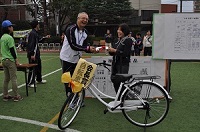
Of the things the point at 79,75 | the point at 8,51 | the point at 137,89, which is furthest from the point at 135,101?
the point at 8,51

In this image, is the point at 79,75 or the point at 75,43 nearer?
the point at 79,75

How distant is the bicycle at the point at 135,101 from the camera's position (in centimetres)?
433

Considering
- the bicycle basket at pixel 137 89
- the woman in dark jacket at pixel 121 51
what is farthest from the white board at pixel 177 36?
the bicycle basket at pixel 137 89

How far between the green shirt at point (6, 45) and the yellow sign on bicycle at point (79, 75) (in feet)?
6.93

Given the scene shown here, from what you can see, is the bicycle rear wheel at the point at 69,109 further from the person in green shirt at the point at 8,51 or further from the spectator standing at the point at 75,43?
the person in green shirt at the point at 8,51

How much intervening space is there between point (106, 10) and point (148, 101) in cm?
3364

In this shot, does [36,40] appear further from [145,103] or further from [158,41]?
[145,103]

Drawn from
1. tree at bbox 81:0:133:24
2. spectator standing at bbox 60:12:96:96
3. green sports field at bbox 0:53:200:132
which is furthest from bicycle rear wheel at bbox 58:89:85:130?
tree at bbox 81:0:133:24

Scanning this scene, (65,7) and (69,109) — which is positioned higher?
(65,7)

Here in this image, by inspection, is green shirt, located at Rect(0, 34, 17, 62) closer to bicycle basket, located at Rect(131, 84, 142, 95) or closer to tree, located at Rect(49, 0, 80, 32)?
bicycle basket, located at Rect(131, 84, 142, 95)

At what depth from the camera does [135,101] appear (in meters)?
4.37

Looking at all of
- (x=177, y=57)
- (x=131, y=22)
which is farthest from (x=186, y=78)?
(x=131, y=22)

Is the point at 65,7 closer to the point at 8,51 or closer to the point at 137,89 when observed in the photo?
the point at 8,51

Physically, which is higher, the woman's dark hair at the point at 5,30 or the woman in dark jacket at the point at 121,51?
the woman's dark hair at the point at 5,30
